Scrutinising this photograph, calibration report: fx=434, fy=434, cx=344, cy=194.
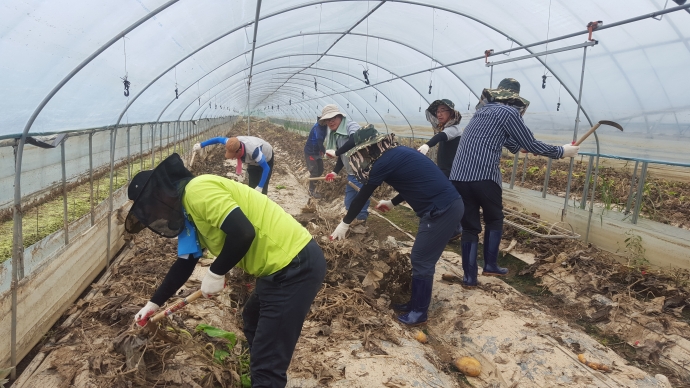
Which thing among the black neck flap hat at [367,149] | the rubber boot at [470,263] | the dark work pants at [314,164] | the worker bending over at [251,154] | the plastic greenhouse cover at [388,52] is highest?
the plastic greenhouse cover at [388,52]

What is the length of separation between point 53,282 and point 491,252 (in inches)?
169

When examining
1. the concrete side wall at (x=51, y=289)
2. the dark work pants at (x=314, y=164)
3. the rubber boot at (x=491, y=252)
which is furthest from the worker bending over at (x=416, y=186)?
the dark work pants at (x=314, y=164)

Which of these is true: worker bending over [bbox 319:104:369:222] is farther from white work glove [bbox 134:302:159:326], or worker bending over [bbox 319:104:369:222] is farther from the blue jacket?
white work glove [bbox 134:302:159:326]

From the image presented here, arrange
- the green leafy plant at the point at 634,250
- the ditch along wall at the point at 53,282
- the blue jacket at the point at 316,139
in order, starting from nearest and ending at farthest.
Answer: the ditch along wall at the point at 53,282, the green leafy plant at the point at 634,250, the blue jacket at the point at 316,139

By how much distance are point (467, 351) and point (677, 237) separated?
10.6 ft

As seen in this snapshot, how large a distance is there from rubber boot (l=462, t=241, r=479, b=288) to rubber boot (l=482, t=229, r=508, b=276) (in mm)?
236

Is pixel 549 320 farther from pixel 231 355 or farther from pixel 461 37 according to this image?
pixel 461 37

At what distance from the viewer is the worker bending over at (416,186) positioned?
3680 mm

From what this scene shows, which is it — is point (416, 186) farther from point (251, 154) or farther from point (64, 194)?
point (64, 194)

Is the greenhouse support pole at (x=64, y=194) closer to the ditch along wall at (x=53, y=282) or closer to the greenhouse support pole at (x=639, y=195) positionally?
the ditch along wall at (x=53, y=282)

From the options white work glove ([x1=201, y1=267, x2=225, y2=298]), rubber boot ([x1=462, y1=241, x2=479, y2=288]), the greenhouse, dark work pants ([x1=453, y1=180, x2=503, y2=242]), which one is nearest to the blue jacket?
the greenhouse

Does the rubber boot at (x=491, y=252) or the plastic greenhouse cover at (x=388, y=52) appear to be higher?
the plastic greenhouse cover at (x=388, y=52)

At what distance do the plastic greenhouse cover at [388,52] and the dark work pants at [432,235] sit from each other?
11.2 ft

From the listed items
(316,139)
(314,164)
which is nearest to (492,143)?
(316,139)
